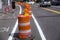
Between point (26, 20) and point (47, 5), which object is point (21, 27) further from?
point (47, 5)

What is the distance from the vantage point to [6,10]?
109ft

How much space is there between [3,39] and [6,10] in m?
20.8

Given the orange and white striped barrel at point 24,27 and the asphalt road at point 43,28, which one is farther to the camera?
the asphalt road at point 43,28

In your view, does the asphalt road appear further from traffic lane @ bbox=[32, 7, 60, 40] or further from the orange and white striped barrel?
the orange and white striped barrel

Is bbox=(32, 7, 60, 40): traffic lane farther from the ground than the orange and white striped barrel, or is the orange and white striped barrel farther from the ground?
the orange and white striped barrel

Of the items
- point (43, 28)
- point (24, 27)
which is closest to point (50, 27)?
point (43, 28)

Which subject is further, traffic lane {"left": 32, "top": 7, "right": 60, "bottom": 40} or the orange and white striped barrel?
traffic lane {"left": 32, "top": 7, "right": 60, "bottom": 40}

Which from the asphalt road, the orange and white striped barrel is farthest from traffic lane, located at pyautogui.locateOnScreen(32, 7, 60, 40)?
the orange and white striped barrel

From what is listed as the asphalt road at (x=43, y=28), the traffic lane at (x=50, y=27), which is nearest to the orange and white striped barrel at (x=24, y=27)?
the asphalt road at (x=43, y=28)

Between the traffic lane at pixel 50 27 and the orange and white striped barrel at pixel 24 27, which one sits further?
the traffic lane at pixel 50 27

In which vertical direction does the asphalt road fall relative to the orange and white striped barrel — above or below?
below

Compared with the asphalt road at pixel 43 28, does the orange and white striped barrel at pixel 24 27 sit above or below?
above

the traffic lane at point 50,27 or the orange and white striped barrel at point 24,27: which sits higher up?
the orange and white striped barrel at point 24,27

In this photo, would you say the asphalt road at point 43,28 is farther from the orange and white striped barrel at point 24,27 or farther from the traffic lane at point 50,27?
the orange and white striped barrel at point 24,27
